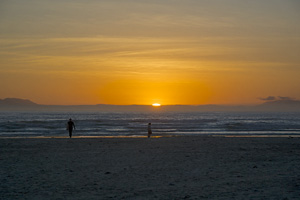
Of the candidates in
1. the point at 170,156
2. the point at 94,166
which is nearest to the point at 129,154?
the point at 170,156

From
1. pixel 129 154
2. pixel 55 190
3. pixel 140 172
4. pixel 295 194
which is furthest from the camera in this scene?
pixel 129 154

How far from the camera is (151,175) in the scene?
12328 millimetres

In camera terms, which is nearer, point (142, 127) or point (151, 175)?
point (151, 175)

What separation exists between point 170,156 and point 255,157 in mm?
4148

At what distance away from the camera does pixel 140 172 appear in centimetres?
1291

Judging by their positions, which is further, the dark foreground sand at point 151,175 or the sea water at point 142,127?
the sea water at point 142,127

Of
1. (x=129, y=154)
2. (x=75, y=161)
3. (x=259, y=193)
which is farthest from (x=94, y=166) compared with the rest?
(x=259, y=193)

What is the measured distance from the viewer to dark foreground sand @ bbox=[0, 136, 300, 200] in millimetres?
9727

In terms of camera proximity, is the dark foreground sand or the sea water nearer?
the dark foreground sand

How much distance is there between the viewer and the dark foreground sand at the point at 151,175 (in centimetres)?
973

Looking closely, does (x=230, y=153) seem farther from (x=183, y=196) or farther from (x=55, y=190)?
(x=55, y=190)

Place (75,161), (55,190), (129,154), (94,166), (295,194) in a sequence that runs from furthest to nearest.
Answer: (129,154) → (75,161) → (94,166) → (55,190) → (295,194)

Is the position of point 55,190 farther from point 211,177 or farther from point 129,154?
point 129,154

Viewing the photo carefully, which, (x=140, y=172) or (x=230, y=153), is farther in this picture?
(x=230, y=153)
